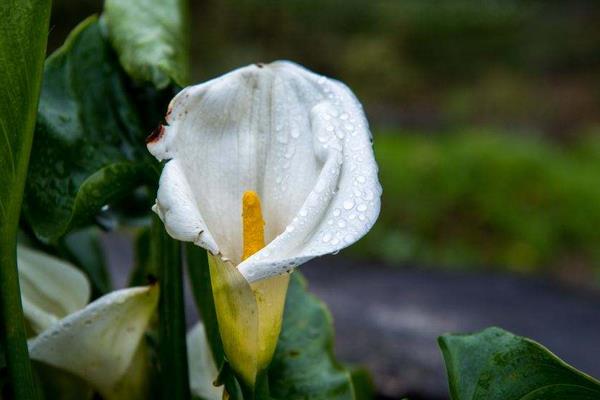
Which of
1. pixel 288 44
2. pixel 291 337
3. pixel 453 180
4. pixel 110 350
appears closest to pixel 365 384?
pixel 291 337

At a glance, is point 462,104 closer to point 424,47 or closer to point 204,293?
point 424,47

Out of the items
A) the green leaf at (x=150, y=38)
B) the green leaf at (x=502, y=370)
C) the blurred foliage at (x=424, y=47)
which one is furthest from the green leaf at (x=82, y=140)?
the blurred foliage at (x=424, y=47)

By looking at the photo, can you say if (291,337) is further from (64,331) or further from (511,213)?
(511,213)

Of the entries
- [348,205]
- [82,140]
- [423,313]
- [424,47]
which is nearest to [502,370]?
[348,205]

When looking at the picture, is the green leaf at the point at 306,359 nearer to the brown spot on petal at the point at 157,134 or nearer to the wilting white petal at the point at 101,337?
the wilting white petal at the point at 101,337

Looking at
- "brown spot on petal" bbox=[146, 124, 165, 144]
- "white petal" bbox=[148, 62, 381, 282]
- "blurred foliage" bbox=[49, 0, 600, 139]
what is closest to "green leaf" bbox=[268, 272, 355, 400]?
"white petal" bbox=[148, 62, 381, 282]
